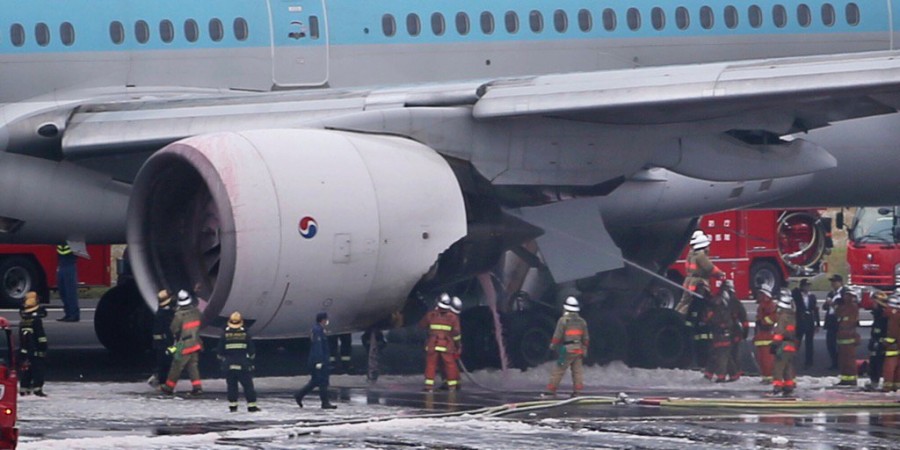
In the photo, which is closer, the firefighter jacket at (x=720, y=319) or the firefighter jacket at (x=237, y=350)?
the firefighter jacket at (x=237, y=350)

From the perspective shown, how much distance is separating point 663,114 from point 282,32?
16.4 feet

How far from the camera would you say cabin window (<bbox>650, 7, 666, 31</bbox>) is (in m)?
21.4

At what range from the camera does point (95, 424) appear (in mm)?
14828

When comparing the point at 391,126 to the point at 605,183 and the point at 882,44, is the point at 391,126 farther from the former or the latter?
the point at 882,44

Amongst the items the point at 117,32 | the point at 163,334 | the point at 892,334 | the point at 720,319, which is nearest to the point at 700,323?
the point at 720,319

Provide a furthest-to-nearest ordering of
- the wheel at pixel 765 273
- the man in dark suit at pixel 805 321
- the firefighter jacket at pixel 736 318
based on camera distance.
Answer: the wheel at pixel 765 273 → the man in dark suit at pixel 805 321 → the firefighter jacket at pixel 736 318

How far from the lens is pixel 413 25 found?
68.1 ft

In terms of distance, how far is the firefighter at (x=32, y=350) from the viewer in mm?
17422

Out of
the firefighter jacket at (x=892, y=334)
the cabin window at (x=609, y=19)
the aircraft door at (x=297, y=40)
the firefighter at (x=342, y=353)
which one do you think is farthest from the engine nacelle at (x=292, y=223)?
the firefighter jacket at (x=892, y=334)

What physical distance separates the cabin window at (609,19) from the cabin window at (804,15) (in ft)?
8.15

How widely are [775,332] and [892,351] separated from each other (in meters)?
1.47

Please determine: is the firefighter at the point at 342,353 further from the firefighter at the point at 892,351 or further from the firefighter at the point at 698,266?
the firefighter at the point at 892,351

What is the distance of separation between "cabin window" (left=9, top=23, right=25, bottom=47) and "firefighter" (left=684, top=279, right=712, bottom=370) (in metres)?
9.02

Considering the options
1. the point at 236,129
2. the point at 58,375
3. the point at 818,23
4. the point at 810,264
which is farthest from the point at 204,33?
the point at 810,264
